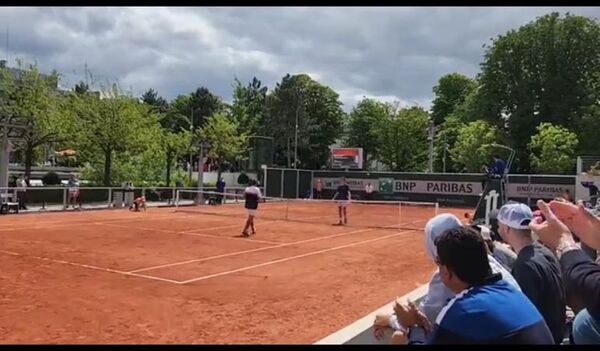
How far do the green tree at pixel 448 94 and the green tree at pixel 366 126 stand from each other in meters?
14.9

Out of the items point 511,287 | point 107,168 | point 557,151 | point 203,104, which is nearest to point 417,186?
point 557,151

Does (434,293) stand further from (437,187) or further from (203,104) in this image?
(203,104)

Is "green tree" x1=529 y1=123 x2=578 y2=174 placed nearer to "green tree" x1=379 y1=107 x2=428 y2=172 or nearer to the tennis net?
the tennis net

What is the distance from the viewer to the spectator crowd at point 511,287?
254cm

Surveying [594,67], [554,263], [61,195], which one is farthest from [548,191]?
[554,263]

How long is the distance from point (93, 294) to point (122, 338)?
9.48ft

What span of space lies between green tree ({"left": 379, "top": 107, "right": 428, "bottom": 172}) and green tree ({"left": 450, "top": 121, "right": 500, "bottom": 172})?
9.52 metres

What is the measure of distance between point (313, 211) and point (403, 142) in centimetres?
3904

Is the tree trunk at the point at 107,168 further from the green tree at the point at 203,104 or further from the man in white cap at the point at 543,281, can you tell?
the green tree at the point at 203,104

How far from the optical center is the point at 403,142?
73.2 metres

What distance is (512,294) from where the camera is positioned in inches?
106

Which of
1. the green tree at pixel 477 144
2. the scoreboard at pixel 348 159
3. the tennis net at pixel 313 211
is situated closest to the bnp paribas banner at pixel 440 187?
the tennis net at pixel 313 211

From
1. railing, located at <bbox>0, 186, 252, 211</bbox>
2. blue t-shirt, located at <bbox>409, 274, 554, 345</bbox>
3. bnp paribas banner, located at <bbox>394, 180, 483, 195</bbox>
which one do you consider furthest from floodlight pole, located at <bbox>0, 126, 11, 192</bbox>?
bnp paribas banner, located at <bbox>394, 180, 483, 195</bbox>

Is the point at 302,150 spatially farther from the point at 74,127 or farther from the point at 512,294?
the point at 512,294
